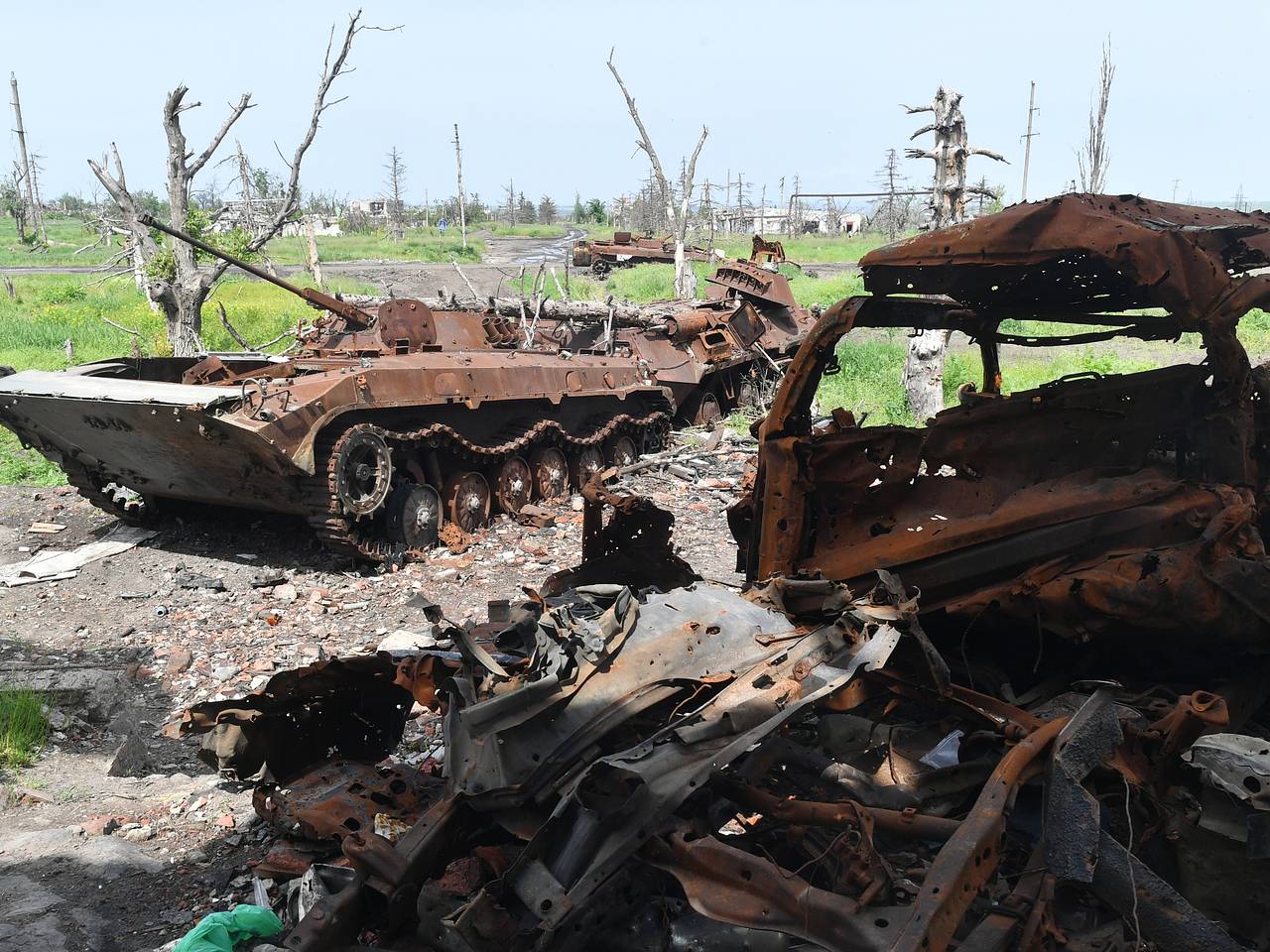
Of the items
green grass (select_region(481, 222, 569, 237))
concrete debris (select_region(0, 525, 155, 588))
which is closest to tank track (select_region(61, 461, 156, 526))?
concrete debris (select_region(0, 525, 155, 588))

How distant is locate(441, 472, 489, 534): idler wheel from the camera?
10430mm

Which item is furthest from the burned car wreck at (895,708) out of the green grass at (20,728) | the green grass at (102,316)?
the green grass at (102,316)

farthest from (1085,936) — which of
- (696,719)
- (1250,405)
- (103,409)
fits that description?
(103,409)

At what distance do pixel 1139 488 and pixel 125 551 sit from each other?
8.88 meters

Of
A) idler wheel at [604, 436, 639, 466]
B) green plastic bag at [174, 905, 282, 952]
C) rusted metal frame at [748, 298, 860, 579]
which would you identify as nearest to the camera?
green plastic bag at [174, 905, 282, 952]

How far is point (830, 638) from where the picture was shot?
147 inches

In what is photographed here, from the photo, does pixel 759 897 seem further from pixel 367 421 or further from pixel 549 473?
pixel 549 473

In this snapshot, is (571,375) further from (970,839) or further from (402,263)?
(402,263)

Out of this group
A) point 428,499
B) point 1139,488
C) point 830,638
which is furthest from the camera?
point 428,499

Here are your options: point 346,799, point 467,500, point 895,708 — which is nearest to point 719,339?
point 467,500

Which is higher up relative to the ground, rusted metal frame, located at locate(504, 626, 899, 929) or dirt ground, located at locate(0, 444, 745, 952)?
rusted metal frame, located at locate(504, 626, 899, 929)

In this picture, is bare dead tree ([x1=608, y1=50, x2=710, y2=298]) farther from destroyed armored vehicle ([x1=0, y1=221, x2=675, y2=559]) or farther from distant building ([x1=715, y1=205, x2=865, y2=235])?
distant building ([x1=715, y1=205, x2=865, y2=235])

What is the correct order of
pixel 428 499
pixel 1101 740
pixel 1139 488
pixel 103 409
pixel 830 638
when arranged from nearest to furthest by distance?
1. pixel 1101 740
2. pixel 830 638
3. pixel 1139 488
4. pixel 103 409
5. pixel 428 499

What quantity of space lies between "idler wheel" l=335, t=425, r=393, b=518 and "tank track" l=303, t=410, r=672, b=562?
0.04 meters
